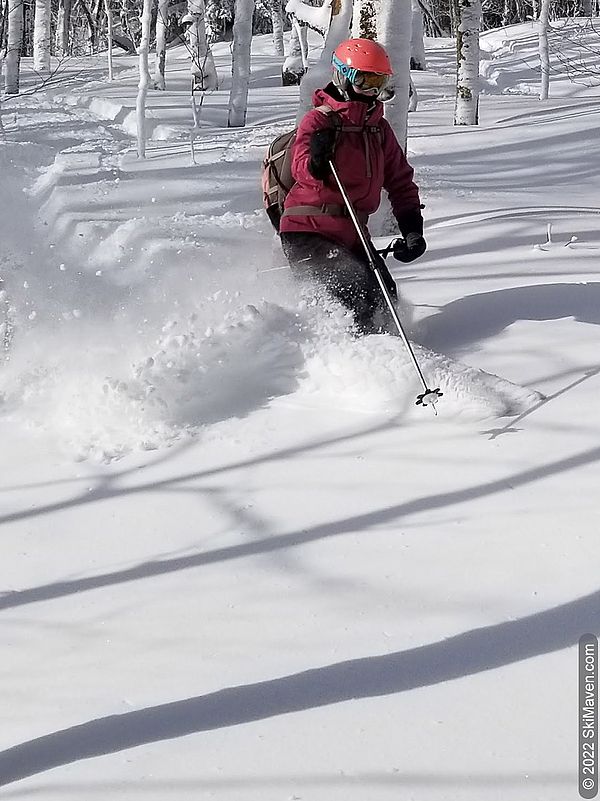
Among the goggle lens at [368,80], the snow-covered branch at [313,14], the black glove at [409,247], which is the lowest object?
the black glove at [409,247]

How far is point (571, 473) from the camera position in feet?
→ 11.1

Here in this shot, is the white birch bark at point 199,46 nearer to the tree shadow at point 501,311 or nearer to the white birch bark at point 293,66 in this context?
the white birch bark at point 293,66

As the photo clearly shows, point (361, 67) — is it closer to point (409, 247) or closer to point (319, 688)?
point (409, 247)

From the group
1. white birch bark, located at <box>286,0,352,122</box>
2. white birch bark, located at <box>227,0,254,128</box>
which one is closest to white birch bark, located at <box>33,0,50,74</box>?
white birch bark, located at <box>227,0,254,128</box>

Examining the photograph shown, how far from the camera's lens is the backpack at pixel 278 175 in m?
5.01

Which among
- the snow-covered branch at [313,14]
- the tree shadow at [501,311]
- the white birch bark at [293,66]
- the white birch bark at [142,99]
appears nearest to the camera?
the tree shadow at [501,311]

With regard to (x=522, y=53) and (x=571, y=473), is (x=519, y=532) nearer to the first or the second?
(x=571, y=473)

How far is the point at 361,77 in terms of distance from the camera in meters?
4.53

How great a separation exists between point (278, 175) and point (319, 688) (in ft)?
10.8

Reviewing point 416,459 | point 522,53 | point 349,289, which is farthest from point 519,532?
point 522,53

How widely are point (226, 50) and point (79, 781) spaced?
36.2 metres

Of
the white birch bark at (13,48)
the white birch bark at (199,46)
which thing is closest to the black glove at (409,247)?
the white birch bark at (199,46)

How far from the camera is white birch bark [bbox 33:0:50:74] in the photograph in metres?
32.2

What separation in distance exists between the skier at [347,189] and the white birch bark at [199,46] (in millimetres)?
17241
